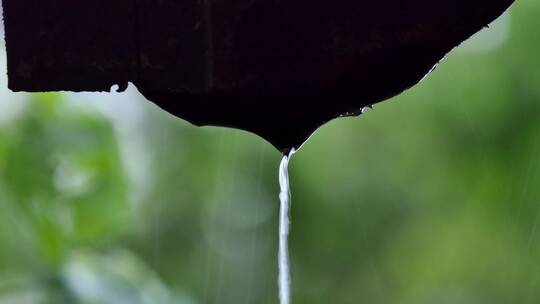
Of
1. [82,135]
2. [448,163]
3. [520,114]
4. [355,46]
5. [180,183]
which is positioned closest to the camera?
[355,46]

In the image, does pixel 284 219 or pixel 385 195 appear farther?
pixel 385 195

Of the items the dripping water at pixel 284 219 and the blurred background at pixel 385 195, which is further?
the blurred background at pixel 385 195

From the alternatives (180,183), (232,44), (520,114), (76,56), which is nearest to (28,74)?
(76,56)

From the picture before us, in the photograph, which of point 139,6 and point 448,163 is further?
point 448,163

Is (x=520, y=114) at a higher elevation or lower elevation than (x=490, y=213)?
higher

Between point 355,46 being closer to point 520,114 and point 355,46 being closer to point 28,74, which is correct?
point 28,74

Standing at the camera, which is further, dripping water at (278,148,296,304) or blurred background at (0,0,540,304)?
blurred background at (0,0,540,304)

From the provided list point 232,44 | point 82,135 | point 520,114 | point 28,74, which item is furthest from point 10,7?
point 520,114

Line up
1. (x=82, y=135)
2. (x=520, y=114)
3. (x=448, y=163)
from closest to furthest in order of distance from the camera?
1. (x=82, y=135)
2. (x=520, y=114)
3. (x=448, y=163)

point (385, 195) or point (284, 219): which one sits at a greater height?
point (284, 219)
